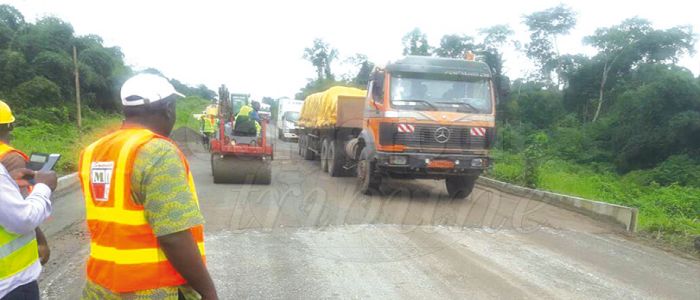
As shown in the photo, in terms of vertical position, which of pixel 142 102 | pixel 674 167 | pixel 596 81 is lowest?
pixel 674 167

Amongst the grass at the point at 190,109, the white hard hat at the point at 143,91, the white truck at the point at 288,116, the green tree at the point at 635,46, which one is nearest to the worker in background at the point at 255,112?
the white hard hat at the point at 143,91

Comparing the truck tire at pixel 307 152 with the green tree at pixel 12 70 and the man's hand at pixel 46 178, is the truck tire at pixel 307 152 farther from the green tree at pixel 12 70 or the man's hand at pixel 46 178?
the green tree at pixel 12 70

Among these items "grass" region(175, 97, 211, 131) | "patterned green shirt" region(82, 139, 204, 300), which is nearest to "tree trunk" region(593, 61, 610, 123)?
"grass" region(175, 97, 211, 131)

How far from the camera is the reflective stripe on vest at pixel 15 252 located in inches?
102

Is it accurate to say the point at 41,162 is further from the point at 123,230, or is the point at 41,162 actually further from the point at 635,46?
the point at 635,46

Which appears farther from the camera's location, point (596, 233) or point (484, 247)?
point (596, 233)

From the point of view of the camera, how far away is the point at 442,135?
9805 mm

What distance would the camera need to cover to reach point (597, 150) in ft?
94.6

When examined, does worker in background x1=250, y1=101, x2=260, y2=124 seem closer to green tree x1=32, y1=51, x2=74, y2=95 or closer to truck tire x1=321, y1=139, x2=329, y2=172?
truck tire x1=321, y1=139, x2=329, y2=172

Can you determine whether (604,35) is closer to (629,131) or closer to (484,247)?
(629,131)

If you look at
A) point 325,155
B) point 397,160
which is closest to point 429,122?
point 397,160

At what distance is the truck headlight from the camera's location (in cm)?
973

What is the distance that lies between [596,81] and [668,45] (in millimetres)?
4365

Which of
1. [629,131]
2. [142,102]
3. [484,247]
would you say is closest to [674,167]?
[629,131]
